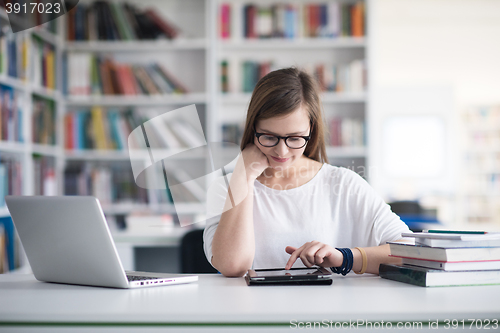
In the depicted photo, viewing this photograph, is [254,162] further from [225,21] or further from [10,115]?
[225,21]

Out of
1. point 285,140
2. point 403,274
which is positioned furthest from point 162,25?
point 403,274

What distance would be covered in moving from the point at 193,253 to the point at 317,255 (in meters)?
0.84

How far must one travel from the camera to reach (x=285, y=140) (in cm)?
121

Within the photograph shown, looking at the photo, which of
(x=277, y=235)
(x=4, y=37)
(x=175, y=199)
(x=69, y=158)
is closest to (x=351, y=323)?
(x=175, y=199)

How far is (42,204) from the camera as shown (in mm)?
905

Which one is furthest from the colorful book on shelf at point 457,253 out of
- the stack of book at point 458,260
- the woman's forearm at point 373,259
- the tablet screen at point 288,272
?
the tablet screen at point 288,272

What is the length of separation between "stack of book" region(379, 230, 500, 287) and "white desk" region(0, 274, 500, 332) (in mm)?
24

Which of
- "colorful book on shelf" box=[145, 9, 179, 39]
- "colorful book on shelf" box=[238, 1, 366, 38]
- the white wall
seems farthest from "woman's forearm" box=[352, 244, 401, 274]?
the white wall

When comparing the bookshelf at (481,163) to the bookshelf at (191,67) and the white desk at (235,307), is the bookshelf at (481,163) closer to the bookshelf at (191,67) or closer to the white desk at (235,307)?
the bookshelf at (191,67)

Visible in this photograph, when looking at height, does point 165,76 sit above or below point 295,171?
above

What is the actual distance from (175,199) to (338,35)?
252cm

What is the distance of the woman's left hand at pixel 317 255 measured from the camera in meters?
1.03

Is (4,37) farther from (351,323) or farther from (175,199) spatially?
(351,323)

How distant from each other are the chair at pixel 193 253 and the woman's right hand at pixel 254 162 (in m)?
0.60
